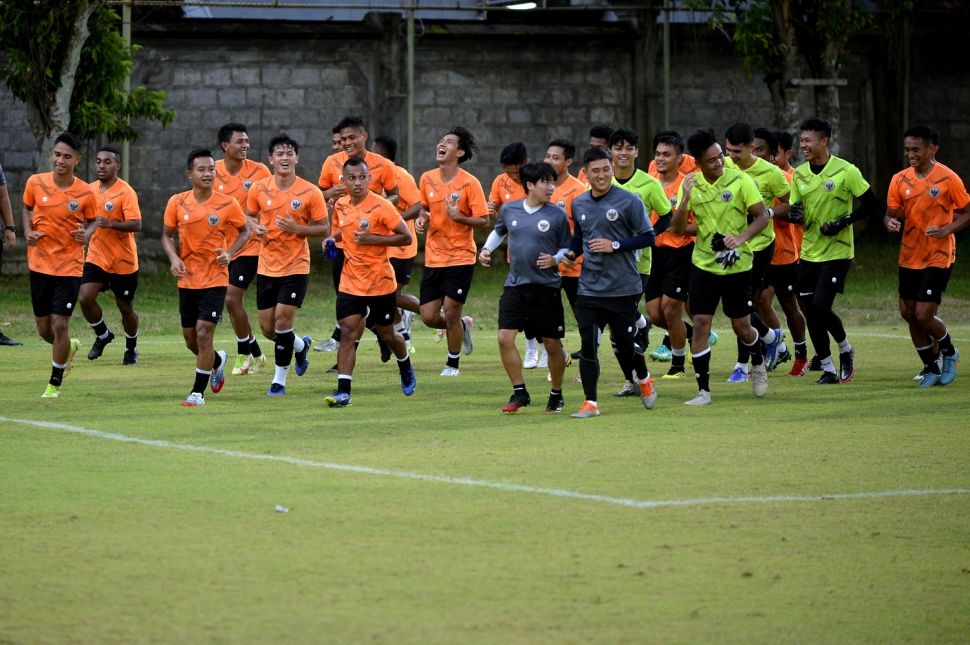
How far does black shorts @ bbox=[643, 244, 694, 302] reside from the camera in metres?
14.4

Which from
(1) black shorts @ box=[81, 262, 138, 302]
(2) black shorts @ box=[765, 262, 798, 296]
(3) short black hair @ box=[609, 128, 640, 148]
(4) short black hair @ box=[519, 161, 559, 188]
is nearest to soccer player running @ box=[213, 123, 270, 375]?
(1) black shorts @ box=[81, 262, 138, 302]

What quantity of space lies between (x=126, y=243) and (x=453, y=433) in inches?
244

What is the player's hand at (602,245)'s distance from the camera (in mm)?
12086

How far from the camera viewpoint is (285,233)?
1434 centimetres

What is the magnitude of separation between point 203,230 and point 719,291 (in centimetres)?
429

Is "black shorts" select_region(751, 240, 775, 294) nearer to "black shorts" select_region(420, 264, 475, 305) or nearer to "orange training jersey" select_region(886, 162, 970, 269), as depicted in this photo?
"orange training jersey" select_region(886, 162, 970, 269)

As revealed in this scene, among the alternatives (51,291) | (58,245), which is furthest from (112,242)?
(51,291)

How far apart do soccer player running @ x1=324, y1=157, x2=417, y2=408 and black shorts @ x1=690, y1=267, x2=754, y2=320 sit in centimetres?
243

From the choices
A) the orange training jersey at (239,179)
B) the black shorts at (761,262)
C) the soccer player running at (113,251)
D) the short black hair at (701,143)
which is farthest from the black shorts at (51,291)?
the black shorts at (761,262)

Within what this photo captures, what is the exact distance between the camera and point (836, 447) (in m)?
10.9

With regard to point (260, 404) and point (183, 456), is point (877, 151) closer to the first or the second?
point (260, 404)

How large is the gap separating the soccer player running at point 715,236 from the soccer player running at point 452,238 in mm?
2952

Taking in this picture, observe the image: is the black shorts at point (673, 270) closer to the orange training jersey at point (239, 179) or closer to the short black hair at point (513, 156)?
the short black hair at point (513, 156)

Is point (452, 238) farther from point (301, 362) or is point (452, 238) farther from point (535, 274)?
point (535, 274)
